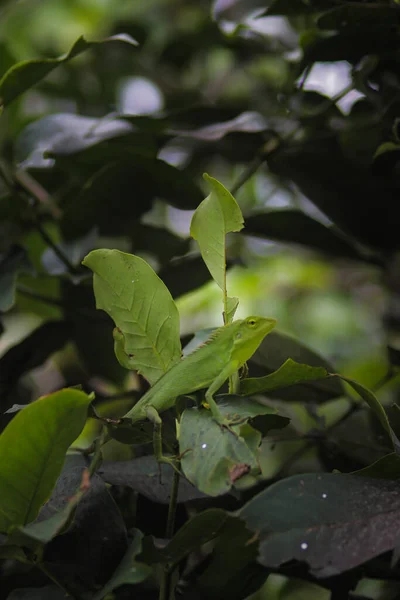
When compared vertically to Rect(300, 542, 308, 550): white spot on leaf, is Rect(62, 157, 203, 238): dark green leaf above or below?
above

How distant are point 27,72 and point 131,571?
58cm

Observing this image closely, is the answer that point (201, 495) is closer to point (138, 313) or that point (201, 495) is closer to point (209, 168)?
point (138, 313)

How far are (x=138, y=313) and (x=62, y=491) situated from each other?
0.18m

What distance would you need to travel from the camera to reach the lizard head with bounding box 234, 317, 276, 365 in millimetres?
566

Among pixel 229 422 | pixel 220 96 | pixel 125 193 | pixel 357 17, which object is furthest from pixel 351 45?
pixel 220 96

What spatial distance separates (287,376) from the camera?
1.70ft

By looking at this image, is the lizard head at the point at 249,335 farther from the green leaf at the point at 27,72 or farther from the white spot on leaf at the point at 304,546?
the green leaf at the point at 27,72

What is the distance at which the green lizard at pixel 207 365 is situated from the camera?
22.0 inches

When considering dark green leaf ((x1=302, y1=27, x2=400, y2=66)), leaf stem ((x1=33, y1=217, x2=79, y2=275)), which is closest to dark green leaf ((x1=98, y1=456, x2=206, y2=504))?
leaf stem ((x1=33, y1=217, x2=79, y2=275))

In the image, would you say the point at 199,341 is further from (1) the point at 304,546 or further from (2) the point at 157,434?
(1) the point at 304,546

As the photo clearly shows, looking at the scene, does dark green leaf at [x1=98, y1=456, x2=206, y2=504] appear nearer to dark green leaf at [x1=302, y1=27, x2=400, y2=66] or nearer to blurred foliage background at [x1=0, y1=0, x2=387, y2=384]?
blurred foliage background at [x1=0, y1=0, x2=387, y2=384]

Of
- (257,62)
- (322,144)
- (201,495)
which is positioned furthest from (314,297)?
(201,495)

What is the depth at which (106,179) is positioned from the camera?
2.73 ft

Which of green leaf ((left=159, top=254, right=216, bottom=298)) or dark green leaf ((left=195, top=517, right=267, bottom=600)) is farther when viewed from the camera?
green leaf ((left=159, top=254, right=216, bottom=298))
